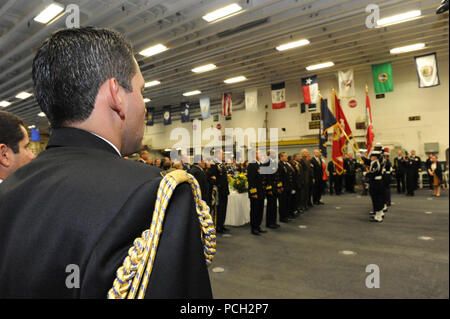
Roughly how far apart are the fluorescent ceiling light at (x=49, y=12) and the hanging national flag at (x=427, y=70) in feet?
35.7

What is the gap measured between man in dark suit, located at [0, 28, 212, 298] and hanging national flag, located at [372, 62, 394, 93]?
38.8ft

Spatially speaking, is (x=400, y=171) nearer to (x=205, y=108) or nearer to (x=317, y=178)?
(x=317, y=178)

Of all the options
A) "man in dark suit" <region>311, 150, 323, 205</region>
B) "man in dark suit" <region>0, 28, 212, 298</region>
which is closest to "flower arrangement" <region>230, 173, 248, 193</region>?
"man in dark suit" <region>311, 150, 323, 205</region>

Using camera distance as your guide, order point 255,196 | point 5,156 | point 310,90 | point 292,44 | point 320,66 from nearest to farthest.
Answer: point 5,156
point 255,196
point 292,44
point 320,66
point 310,90

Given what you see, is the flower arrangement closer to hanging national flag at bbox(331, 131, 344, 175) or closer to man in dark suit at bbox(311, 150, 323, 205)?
man in dark suit at bbox(311, 150, 323, 205)

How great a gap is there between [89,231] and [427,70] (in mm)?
11986

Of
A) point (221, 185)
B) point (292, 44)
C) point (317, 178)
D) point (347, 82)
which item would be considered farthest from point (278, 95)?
point (221, 185)

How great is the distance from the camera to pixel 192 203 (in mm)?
588

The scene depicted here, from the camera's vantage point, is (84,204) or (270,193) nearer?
(84,204)

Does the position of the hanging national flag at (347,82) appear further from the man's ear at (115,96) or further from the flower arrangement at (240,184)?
the man's ear at (115,96)

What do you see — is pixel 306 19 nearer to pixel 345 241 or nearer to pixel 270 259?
pixel 345 241

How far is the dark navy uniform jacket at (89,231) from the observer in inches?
19.8

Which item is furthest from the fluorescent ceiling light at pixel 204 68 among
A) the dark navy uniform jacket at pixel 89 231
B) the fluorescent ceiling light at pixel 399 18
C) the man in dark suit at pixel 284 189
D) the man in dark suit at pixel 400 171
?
the dark navy uniform jacket at pixel 89 231

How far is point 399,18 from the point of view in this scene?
7141 millimetres
